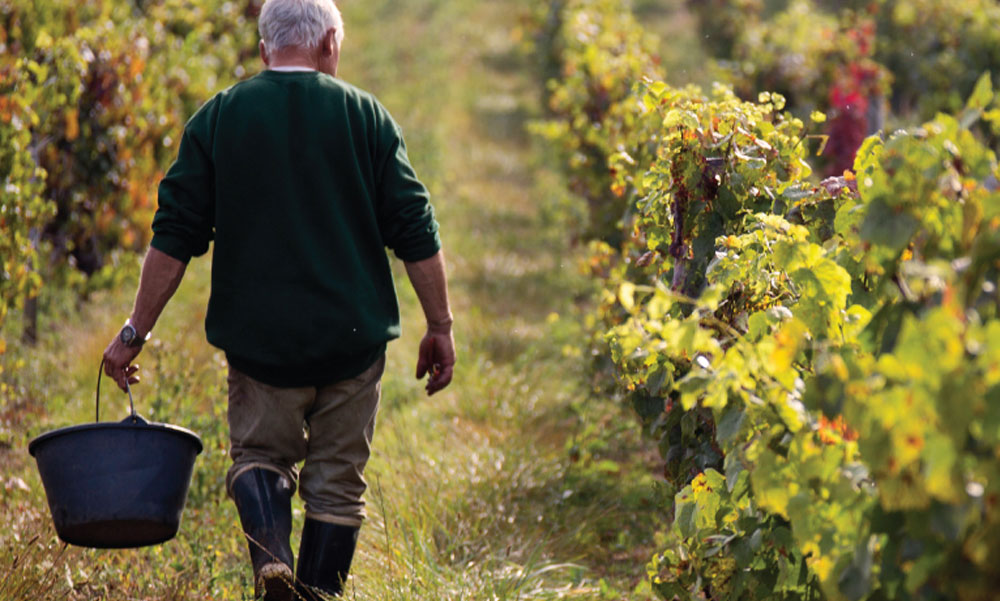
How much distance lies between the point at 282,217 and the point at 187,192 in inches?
11.8

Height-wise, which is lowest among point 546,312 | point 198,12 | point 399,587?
point 546,312

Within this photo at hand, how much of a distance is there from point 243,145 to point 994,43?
11.1 meters

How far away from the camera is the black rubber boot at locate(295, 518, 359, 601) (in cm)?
316


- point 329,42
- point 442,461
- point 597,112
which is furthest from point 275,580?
point 597,112

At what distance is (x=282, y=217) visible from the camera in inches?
118

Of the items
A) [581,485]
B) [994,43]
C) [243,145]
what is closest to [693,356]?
[243,145]

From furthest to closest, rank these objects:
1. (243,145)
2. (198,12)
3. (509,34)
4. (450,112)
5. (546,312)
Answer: (509,34) < (450,112) < (198,12) < (546,312) < (243,145)

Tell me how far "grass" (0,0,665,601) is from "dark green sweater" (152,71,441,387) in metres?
0.60

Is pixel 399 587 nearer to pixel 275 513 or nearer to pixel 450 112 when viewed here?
pixel 275 513

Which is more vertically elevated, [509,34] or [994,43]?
[994,43]

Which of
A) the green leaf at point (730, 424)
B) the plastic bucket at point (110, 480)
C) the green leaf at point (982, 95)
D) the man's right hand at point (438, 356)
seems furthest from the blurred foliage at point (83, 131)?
the green leaf at point (982, 95)

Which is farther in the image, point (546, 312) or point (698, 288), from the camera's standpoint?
point (546, 312)

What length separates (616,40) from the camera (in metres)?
7.87

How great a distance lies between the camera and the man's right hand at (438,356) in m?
3.31
